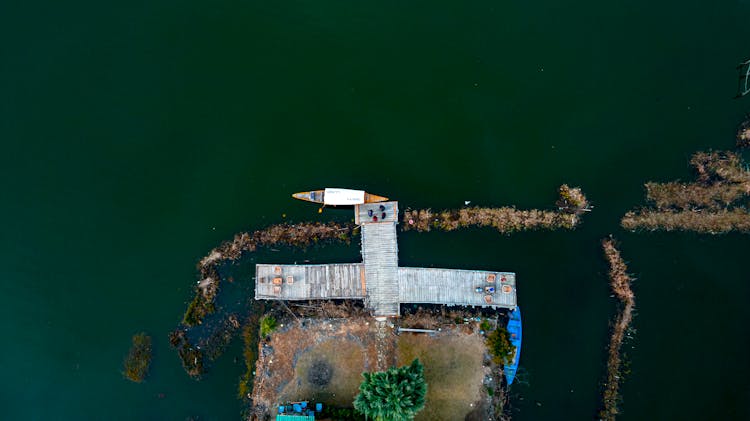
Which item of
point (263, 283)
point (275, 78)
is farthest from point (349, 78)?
point (263, 283)

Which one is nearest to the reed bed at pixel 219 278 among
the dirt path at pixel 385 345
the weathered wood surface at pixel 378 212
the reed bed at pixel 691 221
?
the weathered wood surface at pixel 378 212

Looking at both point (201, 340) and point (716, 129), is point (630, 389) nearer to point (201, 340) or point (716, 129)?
point (716, 129)

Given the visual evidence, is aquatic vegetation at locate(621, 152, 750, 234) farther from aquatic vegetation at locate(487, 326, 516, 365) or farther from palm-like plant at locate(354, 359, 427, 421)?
palm-like plant at locate(354, 359, 427, 421)

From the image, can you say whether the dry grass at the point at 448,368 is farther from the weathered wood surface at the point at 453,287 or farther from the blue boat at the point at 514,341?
the weathered wood surface at the point at 453,287

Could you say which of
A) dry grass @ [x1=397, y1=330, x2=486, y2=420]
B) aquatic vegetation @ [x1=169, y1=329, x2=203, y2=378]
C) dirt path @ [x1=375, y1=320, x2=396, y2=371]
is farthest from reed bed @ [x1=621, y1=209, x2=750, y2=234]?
aquatic vegetation @ [x1=169, y1=329, x2=203, y2=378]

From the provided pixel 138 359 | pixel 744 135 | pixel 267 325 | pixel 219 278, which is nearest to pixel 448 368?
pixel 267 325

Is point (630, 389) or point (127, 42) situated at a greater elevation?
point (127, 42)
